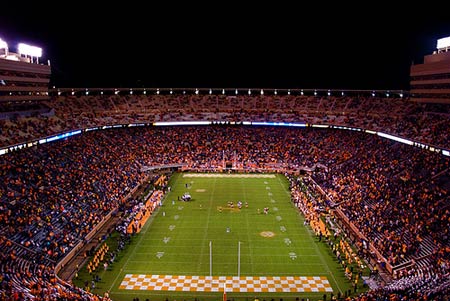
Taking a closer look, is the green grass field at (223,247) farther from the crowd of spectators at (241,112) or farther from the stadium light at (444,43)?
the stadium light at (444,43)

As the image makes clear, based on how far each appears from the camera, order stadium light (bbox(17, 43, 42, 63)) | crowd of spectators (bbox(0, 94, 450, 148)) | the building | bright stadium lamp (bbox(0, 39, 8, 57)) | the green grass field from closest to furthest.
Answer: the green grass field → crowd of spectators (bbox(0, 94, 450, 148)) → bright stadium lamp (bbox(0, 39, 8, 57)) → the building → stadium light (bbox(17, 43, 42, 63))

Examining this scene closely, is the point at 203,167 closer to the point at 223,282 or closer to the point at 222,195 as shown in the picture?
the point at 222,195

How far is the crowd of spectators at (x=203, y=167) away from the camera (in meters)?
26.7

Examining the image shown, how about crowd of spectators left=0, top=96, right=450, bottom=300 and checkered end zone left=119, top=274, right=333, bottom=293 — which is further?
crowd of spectators left=0, top=96, right=450, bottom=300

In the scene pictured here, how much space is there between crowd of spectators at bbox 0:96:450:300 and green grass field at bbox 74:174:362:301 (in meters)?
4.00

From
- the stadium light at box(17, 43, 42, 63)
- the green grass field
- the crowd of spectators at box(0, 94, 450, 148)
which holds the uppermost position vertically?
the stadium light at box(17, 43, 42, 63)

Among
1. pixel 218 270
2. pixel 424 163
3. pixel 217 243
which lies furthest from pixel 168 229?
pixel 424 163

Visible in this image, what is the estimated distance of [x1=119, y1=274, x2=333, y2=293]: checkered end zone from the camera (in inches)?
934

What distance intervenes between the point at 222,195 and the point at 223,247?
13764mm

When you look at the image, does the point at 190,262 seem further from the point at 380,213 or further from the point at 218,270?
the point at 380,213

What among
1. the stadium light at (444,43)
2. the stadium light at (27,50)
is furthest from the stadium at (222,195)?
the stadium light at (444,43)

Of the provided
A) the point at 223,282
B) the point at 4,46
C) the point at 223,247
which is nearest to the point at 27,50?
the point at 4,46

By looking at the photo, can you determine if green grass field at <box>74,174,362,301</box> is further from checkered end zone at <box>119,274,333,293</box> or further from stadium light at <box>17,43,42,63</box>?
stadium light at <box>17,43,42,63</box>

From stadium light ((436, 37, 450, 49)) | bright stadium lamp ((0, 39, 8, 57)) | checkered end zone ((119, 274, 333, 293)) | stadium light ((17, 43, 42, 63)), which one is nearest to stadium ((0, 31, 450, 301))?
checkered end zone ((119, 274, 333, 293))
